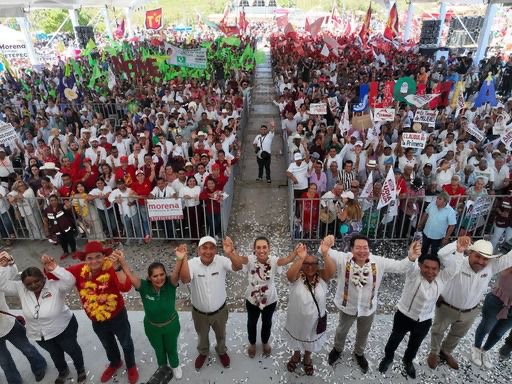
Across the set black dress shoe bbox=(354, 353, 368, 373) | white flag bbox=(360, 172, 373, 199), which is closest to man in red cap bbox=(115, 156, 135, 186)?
white flag bbox=(360, 172, 373, 199)

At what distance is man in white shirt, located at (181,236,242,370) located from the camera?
3658 mm

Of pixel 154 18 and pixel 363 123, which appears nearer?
pixel 363 123

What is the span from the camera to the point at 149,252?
21.9 feet

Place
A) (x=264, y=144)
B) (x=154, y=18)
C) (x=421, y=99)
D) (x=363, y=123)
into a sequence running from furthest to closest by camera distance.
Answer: (x=154, y=18) → (x=421, y=99) → (x=264, y=144) → (x=363, y=123)

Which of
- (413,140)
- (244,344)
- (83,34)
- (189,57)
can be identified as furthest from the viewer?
(83,34)

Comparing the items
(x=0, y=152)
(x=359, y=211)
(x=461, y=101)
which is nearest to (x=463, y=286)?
(x=359, y=211)

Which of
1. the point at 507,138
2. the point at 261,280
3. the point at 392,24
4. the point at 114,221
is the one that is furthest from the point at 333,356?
the point at 392,24

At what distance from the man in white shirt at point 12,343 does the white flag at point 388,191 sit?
16.8ft

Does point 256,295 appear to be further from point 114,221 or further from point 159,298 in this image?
point 114,221

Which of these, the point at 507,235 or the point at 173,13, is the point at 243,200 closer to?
the point at 507,235

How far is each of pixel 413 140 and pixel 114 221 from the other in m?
6.03

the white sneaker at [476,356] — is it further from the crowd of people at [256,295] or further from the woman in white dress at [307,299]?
the woman in white dress at [307,299]

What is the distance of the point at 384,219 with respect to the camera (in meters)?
6.51

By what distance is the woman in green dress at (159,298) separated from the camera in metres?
3.43
